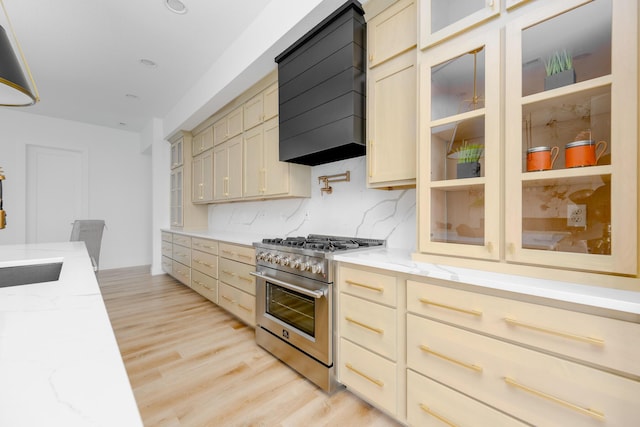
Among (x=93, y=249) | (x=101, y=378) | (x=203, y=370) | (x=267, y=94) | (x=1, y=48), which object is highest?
(x=267, y=94)

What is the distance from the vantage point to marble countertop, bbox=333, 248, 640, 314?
0.89 meters

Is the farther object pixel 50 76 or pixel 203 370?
pixel 50 76

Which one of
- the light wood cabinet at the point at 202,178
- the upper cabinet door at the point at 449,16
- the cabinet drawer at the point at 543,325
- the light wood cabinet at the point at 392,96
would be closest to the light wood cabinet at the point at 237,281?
the light wood cabinet at the point at 202,178

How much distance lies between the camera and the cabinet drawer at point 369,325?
151cm

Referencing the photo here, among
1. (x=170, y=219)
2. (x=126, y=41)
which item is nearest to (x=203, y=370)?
(x=126, y=41)

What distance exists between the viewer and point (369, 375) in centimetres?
161

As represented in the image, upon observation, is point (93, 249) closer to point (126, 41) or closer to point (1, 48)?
point (126, 41)

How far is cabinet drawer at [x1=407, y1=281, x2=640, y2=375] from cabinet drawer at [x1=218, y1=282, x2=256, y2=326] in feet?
5.62

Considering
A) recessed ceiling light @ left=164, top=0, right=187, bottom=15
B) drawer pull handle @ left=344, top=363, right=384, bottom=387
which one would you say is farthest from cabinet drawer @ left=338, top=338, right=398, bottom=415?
recessed ceiling light @ left=164, top=0, right=187, bottom=15

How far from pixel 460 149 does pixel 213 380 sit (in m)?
2.13

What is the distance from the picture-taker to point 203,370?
2.06 meters

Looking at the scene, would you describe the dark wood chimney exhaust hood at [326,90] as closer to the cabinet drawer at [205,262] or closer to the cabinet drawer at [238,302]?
the cabinet drawer at [238,302]

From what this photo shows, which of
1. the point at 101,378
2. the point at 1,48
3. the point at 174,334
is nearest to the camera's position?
the point at 101,378

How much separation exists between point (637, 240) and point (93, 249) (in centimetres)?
562
